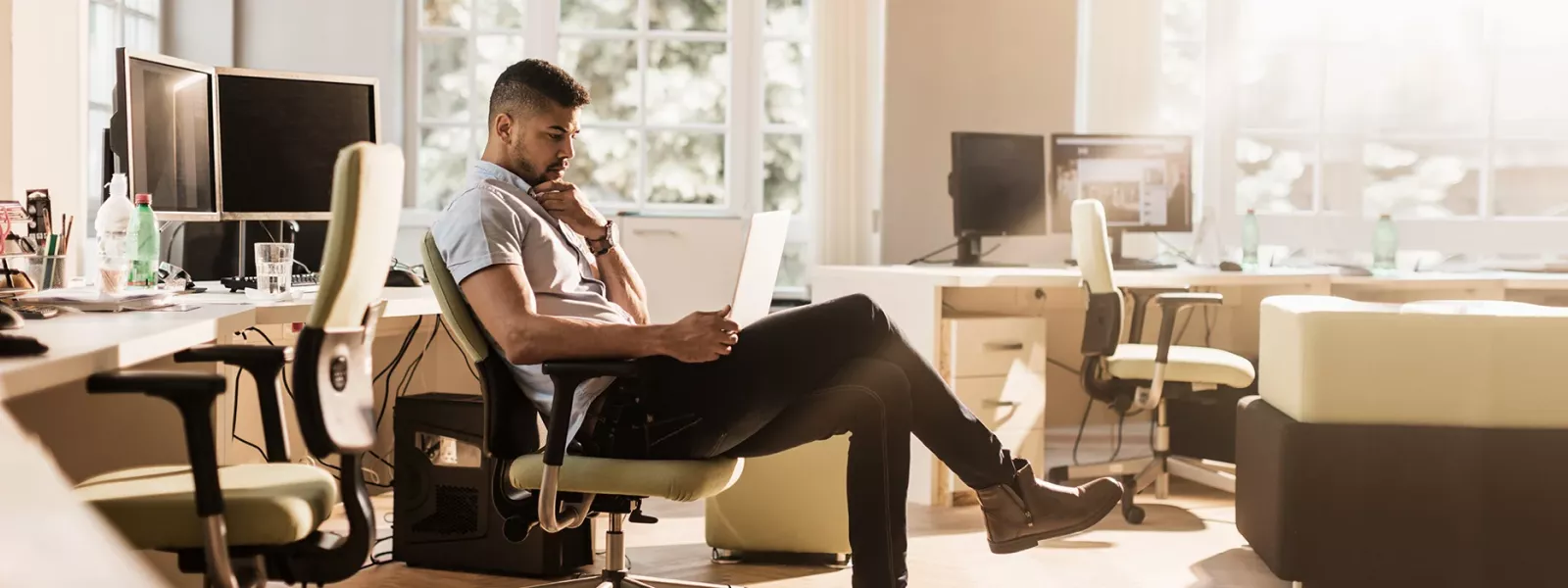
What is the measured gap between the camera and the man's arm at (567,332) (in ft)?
7.53

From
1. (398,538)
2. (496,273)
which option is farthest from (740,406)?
(398,538)

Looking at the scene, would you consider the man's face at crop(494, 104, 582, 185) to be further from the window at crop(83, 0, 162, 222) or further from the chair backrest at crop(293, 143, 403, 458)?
the window at crop(83, 0, 162, 222)

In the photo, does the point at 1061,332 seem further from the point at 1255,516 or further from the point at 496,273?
the point at 496,273

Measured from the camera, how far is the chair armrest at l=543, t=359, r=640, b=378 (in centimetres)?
218

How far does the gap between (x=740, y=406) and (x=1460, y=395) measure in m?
1.45

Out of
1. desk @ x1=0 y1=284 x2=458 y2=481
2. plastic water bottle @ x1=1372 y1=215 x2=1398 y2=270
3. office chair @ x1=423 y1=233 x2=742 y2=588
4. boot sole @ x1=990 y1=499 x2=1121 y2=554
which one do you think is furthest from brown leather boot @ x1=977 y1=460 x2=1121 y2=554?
plastic water bottle @ x1=1372 y1=215 x2=1398 y2=270

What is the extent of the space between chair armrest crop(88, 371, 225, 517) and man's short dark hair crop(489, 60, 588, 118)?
1001 millimetres

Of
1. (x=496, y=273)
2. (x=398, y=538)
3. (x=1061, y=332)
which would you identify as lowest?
(x=398, y=538)

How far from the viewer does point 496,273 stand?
2.34 meters

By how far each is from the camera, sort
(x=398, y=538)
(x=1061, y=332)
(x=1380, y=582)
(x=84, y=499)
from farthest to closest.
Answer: (x=1061, y=332), (x=398, y=538), (x=1380, y=582), (x=84, y=499)

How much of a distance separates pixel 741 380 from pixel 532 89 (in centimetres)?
69

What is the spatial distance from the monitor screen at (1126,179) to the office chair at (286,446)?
9.93 ft

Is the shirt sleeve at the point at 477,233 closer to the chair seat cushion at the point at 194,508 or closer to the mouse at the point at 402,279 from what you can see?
the chair seat cushion at the point at 194,508

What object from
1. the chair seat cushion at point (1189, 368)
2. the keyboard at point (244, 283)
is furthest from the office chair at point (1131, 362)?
the keyboard at point (244, 283)
